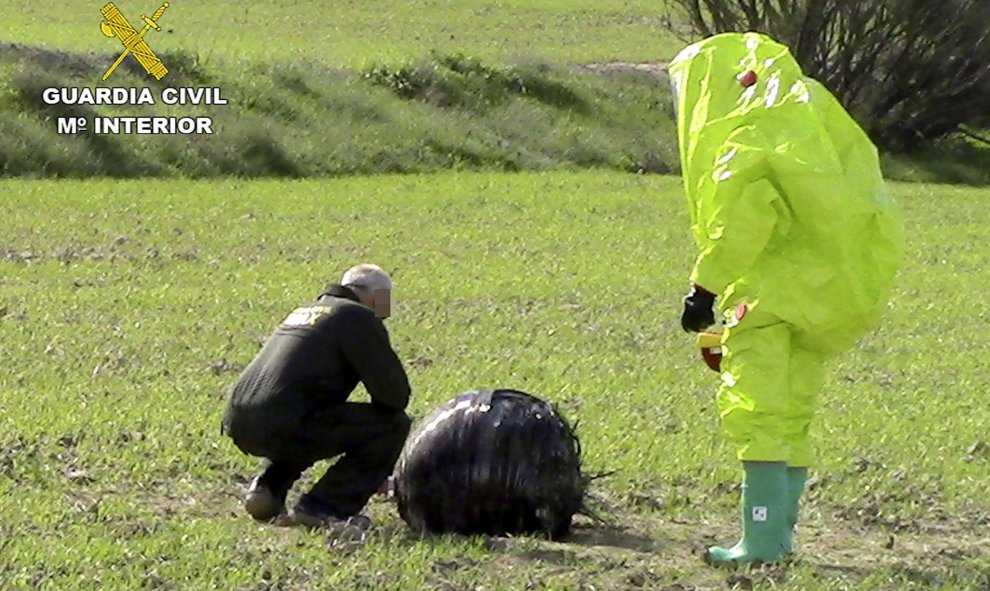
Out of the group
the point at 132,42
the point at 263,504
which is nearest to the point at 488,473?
the point at 263,504

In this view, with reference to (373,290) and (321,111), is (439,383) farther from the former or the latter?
(321,111)

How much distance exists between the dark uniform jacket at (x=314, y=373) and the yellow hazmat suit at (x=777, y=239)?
1.46m

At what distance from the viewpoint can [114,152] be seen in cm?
2428

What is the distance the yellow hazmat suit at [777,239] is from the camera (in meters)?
6.91

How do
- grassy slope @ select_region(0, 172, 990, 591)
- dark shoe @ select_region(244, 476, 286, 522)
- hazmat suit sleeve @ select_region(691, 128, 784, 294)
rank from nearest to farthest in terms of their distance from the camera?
hazmat suit sleeve @ select_region(691, 128, 784, 294) < grassy slope @ select_region(0, 172, 990, 591) < dark shoe @ select_region(244, 476, 286, 522)

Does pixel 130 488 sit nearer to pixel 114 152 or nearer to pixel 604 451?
pixel 604 451

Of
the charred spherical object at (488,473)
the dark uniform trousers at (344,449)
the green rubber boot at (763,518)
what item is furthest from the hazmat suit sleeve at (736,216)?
the dark uniform trousers at (344,449)

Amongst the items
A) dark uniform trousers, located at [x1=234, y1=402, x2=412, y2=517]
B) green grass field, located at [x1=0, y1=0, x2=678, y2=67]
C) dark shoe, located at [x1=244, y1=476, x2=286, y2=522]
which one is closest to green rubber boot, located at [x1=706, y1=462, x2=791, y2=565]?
dark uniform trousers, located at [x1=234, y1=402, x2=412, y2=517]

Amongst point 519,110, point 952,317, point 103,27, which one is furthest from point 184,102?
point 952,317

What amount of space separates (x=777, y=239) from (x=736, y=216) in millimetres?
331

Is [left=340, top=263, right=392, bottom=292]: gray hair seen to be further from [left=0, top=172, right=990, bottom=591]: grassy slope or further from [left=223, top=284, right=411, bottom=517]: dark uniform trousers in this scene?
[left=0, top=172, right=990, bottom=591]: grassy slope

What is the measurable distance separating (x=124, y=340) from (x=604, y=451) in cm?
435

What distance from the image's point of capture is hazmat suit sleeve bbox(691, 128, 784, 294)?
22.5ft

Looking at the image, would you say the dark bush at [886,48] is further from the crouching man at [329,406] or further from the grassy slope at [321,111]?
the crouching man at [329,406]
